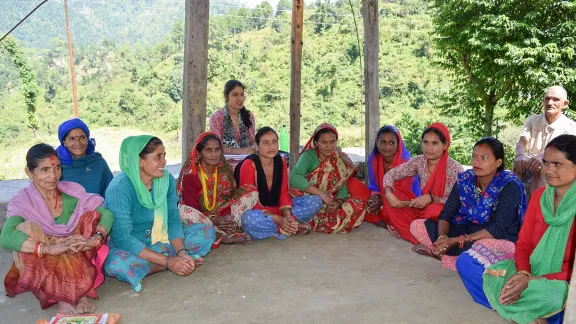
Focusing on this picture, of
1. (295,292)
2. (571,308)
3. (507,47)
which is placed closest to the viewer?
(571,308)

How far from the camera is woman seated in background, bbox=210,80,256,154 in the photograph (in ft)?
16.3

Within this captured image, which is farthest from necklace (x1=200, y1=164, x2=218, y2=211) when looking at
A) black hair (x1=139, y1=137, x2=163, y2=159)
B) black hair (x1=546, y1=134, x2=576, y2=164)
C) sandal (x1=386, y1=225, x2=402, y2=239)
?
black hair (x1=546, y1=134, x2=576, y2=164)

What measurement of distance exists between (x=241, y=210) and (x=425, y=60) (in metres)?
25.8

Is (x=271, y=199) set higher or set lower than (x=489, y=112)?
lower

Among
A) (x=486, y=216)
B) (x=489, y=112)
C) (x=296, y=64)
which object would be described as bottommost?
(x=486, y=216)

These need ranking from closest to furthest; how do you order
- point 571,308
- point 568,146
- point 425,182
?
point 571,308
point 568,146
point 425,182

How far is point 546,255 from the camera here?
2.62 metres

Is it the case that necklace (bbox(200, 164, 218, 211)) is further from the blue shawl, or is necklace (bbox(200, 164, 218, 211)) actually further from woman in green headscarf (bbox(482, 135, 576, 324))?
woman in green headscarf (bbox(482, 135, 576, 324))

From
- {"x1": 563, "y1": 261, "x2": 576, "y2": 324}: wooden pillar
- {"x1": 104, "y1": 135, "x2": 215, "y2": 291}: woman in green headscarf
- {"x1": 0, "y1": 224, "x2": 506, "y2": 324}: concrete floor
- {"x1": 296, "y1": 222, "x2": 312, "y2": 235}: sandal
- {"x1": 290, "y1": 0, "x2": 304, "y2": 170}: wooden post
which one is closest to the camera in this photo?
{"x1": 563, "y1": 261, "x2": 576, "y2": 324}: wooden pillar

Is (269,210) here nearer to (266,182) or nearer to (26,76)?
(266,182)

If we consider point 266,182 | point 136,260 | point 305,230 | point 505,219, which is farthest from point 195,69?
point 505,219

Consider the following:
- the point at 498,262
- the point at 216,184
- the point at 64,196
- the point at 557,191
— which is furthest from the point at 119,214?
the point at 557,191

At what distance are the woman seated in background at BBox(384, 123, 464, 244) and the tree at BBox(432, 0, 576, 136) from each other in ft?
26.8

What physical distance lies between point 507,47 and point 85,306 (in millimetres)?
11386
